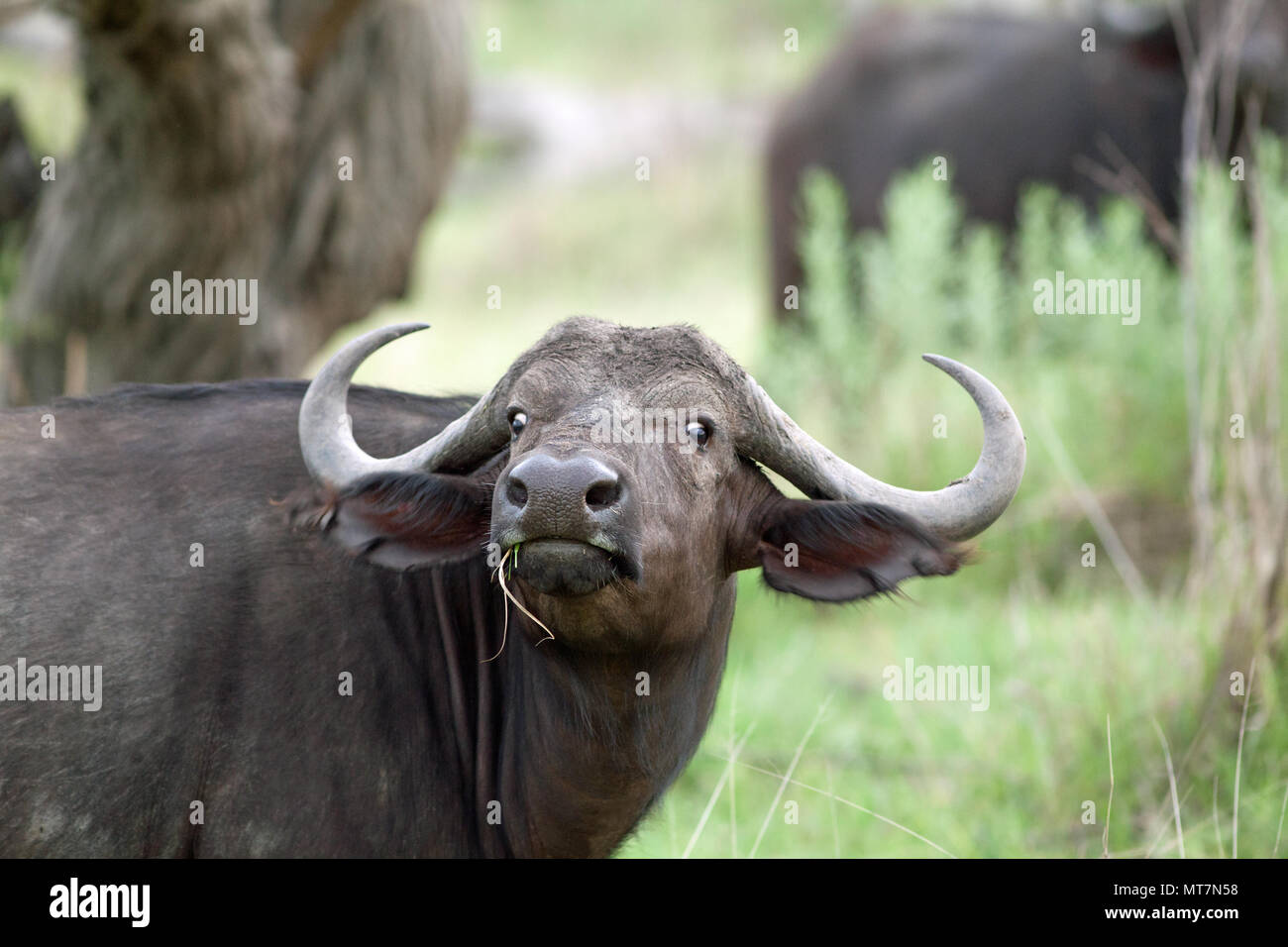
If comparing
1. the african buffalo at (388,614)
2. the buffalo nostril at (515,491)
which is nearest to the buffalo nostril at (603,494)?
the buffalo nostril at (515,491)

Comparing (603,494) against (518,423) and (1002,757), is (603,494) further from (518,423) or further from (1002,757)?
(1002,757)

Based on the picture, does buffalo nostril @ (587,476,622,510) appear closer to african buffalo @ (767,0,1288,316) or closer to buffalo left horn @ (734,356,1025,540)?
buffalo left horn @ (734,356,1025,540)

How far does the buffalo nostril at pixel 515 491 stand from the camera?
11.0 ft

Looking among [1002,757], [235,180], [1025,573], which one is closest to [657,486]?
[1002,757]

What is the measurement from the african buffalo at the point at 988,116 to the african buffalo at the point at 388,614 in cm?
919

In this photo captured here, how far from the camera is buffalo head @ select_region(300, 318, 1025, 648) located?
11.8 feet

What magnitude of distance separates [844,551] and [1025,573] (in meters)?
4.82

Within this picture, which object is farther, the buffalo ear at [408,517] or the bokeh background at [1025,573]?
the bokeh background at [1025,573]

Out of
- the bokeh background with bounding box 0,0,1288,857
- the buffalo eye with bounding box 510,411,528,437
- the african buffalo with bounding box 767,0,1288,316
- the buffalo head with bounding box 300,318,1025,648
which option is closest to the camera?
the buffalo head with bounding box 300,318,1025,648

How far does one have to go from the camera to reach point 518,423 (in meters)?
3.79

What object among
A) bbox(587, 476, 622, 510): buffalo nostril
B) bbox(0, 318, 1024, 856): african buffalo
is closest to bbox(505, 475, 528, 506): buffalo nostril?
bbox(587, 476, 622, 510): buffalo nostril

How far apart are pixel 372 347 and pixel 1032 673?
3.93 meters

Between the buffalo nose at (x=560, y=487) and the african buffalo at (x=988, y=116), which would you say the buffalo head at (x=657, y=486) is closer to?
the buffalo nose at (x=560, y=487)
